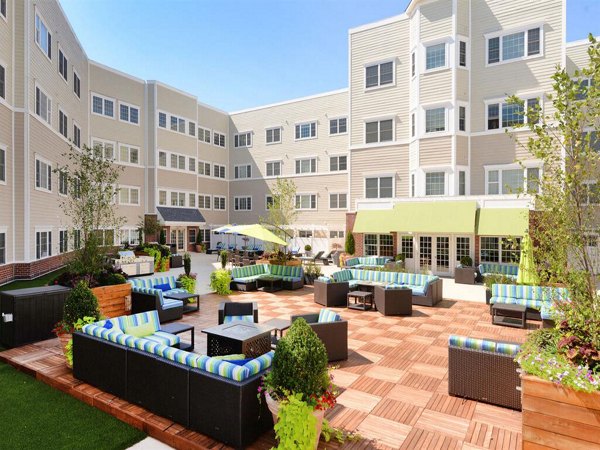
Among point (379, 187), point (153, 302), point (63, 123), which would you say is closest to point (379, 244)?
point (379, 187)

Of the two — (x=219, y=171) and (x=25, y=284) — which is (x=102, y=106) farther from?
(x=25, y=284)

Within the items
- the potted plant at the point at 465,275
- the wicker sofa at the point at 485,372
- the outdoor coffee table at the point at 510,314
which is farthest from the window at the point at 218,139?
the wicker sofa at the point at 485,372

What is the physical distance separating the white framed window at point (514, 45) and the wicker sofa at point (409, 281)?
54.8 ft

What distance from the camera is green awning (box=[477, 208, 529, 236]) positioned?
19953 millimetres

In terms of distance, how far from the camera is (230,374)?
5.00 m

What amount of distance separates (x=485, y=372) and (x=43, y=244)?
22.5 metres

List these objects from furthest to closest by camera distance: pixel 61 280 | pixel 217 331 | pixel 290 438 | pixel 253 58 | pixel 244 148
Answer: pixel 244 148 < pixel 253 58 < pixel 61 280 < pixel 217 331 < pixel 290 438

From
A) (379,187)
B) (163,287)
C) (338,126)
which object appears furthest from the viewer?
(338,126)

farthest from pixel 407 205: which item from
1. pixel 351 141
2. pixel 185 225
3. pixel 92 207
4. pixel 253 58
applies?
pixel 185 225

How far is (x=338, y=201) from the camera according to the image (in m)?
34.5

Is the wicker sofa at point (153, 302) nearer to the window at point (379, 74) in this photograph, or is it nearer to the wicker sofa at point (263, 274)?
the wicker sofa at point (263, 274)

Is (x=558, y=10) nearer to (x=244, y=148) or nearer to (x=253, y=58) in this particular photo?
(x=253, y=58)

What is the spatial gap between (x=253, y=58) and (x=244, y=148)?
20424 mm

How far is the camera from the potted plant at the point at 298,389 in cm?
446
